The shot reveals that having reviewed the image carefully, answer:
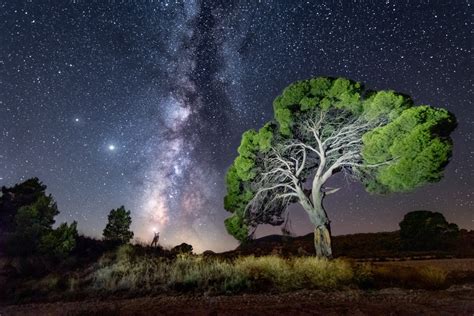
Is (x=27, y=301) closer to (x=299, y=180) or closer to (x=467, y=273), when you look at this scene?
(x=299, y=180)

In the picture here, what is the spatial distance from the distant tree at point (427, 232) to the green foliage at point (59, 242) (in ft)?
74.1

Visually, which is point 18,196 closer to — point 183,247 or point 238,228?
point 183,247

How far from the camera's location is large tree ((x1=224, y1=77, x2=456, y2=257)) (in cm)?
1331

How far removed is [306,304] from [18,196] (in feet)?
80.8

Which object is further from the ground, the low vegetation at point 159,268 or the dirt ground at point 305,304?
the low vegetation at point 159,268

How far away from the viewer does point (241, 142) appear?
57.3ft

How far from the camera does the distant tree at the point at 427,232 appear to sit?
23188 mm

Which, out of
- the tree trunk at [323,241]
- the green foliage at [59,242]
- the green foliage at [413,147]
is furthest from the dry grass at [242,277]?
the green foliage at [59,242]

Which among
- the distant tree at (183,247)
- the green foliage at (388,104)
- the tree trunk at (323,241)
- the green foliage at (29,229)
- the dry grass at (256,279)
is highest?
the green foliage at (388,104)

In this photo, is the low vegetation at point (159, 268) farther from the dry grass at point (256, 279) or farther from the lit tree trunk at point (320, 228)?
the lit tree trunk at point (320, 228)

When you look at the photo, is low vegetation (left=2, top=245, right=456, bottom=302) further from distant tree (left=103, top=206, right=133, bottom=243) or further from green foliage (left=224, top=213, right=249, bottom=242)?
distant tree (left=103, top=206, right=133, bottom=243)

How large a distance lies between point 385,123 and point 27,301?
1623 cm

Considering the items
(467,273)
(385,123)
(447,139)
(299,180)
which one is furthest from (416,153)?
(299,180)

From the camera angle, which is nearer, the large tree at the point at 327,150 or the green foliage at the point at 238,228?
the large tree at the point at 327,150
